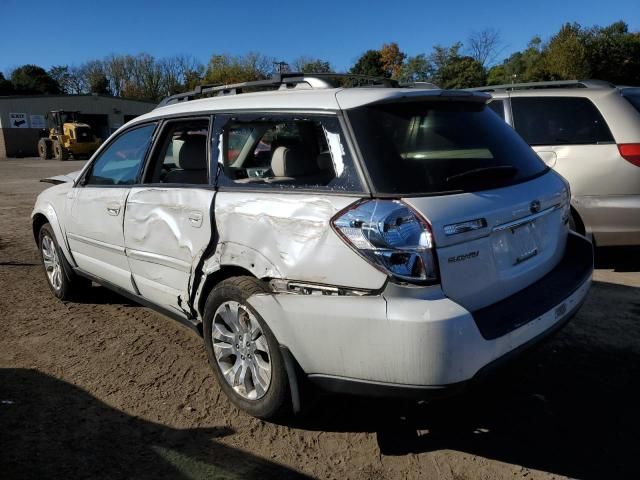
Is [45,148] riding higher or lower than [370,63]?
lower

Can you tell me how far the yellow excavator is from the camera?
103ft

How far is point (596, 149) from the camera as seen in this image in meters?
5.23

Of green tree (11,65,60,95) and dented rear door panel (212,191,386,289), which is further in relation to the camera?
green tree (11,65,60,95)

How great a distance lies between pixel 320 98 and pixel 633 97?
4105mm

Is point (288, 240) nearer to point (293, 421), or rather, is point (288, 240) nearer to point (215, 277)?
point (215, 277)

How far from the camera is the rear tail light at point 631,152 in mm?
5012

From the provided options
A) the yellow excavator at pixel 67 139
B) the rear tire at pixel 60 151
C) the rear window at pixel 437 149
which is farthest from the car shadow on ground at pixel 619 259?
the rear tire at pixel 60 151

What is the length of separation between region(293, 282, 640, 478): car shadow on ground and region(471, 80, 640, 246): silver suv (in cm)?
167

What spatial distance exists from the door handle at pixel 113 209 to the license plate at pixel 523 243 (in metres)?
2.69

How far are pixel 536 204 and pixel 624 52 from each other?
181ft

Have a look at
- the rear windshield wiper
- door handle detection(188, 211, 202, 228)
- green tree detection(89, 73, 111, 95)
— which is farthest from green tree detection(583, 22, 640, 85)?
green tree detection(89, 73, 111, 95)

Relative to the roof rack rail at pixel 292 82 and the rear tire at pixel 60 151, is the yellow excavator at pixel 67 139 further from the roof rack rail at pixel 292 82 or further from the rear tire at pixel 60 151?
the roof rack rail at pixel 292 82

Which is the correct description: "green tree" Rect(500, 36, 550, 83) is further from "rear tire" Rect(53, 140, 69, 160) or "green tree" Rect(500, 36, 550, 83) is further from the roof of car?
the roof of car

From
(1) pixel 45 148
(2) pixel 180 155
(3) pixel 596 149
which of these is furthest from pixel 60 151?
(3) pixel 596 149
